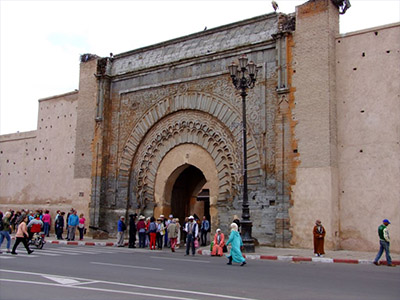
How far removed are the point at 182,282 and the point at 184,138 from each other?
39.7 feet

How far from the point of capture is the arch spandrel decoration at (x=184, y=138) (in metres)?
18.0

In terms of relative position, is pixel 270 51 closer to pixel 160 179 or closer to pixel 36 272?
pixel 160 179

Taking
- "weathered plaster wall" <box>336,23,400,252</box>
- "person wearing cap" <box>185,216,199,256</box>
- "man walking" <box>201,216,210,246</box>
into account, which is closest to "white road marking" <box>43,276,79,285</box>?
"person wearing cap" <box>185,216,199,256</box>

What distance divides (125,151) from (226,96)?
5603 millimetres

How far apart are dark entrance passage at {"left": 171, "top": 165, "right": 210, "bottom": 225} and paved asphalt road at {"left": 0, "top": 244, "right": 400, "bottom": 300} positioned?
10.1m

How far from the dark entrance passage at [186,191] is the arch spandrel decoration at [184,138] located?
128cm

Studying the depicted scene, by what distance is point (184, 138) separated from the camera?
19.6 m

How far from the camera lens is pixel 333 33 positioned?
16.5 m

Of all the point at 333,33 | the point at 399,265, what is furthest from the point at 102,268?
the point at 333,33

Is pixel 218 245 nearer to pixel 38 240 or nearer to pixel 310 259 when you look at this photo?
pixel 310 259

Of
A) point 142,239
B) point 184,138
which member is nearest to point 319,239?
point 142,239

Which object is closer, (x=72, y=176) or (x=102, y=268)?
(x=102, y=268)

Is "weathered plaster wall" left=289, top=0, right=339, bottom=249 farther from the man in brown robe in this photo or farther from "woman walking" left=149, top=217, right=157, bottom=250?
"woman walking" left=149, top=217, right=157, bottom=250

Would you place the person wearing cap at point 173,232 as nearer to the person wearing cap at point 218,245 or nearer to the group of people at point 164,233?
the group of people at point 164,233
